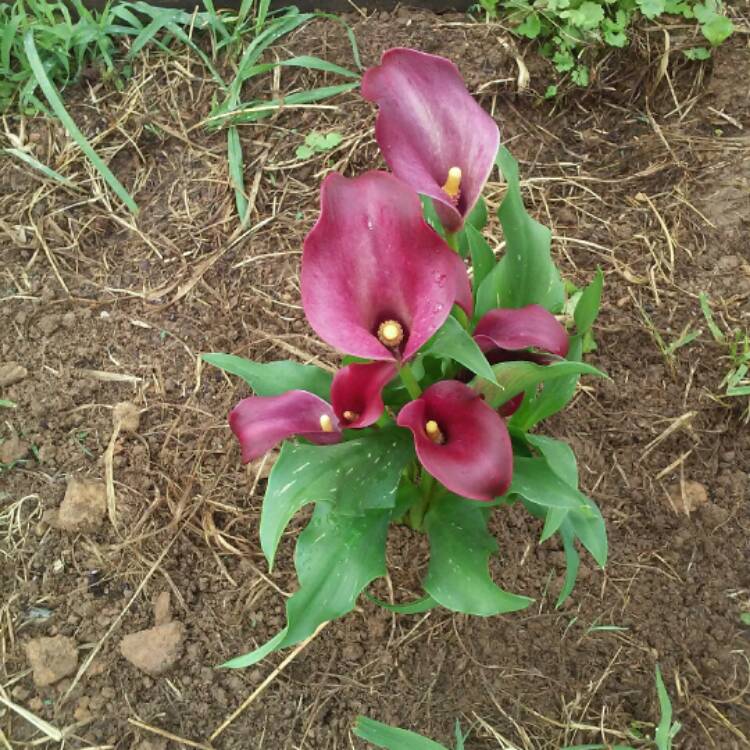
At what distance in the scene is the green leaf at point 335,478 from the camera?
2.67 ft

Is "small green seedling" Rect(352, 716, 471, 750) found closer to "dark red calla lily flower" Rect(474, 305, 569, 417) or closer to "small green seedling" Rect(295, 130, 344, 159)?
"dark red calla lily flower" Rect(474, 305, 569, 417)

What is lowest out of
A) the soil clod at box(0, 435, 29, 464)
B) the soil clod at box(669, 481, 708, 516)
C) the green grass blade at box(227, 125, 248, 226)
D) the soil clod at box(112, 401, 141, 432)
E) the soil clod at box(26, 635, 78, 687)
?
the soil clod at box(26, 635, 78, 687)

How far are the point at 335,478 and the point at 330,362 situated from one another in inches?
19.0

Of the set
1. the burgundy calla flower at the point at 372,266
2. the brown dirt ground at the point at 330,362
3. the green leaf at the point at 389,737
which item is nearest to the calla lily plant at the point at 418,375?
the burgundy calla flower at the point at 372,266

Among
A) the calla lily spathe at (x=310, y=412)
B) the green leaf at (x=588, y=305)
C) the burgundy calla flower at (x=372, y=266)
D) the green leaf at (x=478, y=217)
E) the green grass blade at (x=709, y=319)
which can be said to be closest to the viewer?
the burgundy calla flower at (x=372, y=266)

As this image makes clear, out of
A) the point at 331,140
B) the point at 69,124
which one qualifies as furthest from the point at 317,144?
the point at 69,124

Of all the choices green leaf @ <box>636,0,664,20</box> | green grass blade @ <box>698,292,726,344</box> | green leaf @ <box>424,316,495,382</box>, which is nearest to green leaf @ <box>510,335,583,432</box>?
green leaf @ <box>424,316,495,382</box>

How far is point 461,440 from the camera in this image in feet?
2.65

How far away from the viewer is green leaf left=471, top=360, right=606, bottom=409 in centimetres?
79

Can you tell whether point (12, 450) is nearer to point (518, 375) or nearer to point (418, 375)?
point (418, 375)

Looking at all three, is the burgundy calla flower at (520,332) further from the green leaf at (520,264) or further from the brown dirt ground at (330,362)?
the brown dirt ground at (330,362)

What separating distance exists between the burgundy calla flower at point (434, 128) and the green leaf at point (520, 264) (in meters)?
0.13

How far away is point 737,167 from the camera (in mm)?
1490

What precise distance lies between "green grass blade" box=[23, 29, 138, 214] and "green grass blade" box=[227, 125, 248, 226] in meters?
0.19
